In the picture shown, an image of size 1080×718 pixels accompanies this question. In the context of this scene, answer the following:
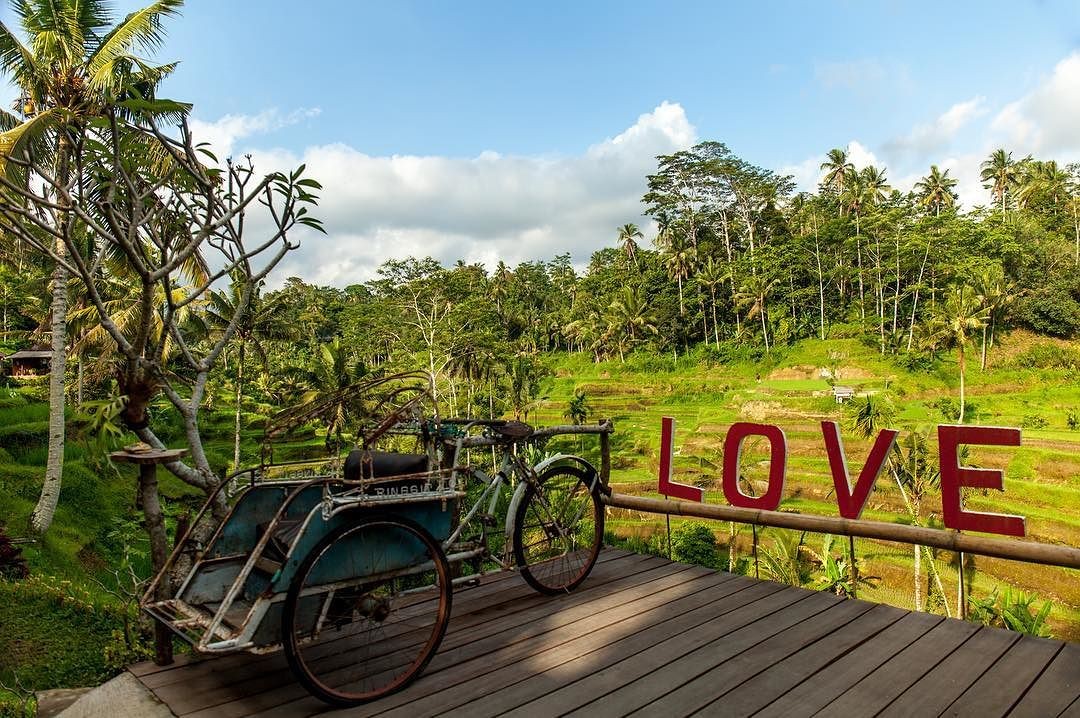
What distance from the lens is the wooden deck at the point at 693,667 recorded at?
2.18 metres

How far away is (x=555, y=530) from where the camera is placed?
3.45 metres

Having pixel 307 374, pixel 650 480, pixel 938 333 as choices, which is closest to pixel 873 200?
pixel 938 333

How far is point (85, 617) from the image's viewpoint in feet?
20.4

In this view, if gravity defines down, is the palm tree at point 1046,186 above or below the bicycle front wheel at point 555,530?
above

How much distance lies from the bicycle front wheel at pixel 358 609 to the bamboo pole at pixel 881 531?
1649mm

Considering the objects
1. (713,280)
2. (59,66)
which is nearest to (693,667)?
(59,66)

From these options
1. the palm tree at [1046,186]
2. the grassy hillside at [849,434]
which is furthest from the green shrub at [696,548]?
the palm tree at [1046,186]

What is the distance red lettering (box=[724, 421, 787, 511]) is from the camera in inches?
150

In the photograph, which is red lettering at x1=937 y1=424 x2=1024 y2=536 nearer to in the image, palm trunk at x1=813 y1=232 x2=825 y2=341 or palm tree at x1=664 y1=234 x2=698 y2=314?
palm trunk at x1=813 y1=232 x2=825 y2=341

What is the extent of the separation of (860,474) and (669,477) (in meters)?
1.20

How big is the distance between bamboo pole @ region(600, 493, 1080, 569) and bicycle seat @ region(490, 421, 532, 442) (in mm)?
954

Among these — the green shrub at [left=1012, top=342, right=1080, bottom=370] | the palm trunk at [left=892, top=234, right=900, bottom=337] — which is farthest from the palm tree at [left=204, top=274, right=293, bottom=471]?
the green shrub at [left=1012, top=342, right=1080, bottom=370]

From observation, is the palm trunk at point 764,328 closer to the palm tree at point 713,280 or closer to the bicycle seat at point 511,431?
the palm tree at point 713,280

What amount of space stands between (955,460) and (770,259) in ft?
123
